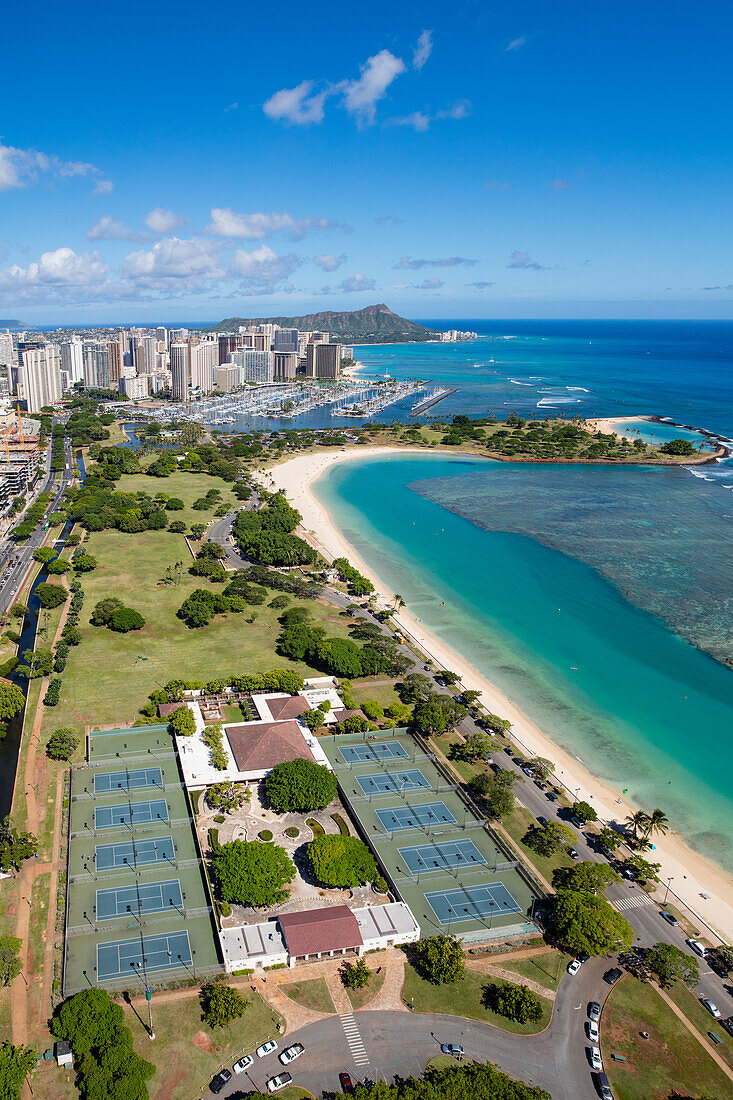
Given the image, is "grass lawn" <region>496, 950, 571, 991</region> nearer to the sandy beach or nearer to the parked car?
the sandy beach

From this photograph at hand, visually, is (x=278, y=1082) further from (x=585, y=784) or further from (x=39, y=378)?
(x=39, y=378)

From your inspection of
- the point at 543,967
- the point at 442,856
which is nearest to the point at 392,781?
the point at 442,856

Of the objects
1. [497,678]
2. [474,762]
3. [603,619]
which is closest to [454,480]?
[603,619]

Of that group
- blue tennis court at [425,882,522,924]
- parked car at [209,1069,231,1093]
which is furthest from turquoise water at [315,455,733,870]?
parked car at [209,1069,231,1093]

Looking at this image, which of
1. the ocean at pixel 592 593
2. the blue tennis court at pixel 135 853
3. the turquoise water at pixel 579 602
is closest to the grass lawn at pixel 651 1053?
the ocean at pixel 592 593

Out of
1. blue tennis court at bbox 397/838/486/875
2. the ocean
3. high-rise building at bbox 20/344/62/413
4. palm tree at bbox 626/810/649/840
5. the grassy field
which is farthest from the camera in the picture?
high-rise building at bbox 20/344/62/413

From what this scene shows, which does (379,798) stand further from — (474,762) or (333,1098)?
(333,1098)

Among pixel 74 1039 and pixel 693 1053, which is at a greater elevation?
pixel 74 1039

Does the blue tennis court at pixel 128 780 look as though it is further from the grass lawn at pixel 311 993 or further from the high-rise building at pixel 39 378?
the high-rise building at pixel 39 378
